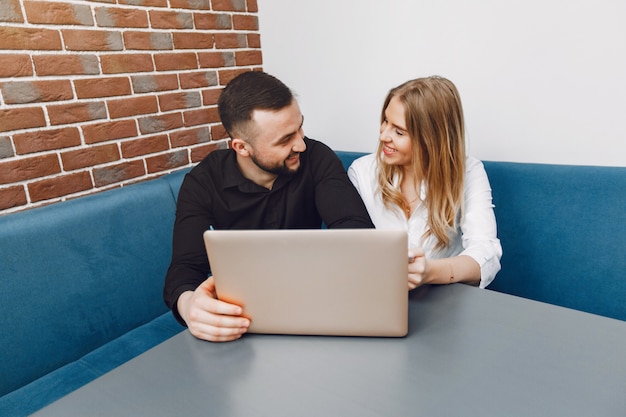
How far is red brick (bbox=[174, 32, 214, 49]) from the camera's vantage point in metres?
1.87

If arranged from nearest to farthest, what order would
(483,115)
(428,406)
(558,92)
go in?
(428,406) → (558,92) → (483,115)

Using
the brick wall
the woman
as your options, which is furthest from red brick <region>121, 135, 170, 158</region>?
the woman

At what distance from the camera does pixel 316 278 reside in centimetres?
73

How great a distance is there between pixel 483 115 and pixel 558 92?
262 mm

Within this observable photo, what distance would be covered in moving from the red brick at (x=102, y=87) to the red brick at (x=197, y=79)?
0.27 m

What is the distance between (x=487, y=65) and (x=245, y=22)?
4.10 ft

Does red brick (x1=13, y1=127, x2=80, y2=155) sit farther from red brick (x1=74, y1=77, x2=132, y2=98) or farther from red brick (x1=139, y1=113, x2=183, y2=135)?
red brick (x1=139, y1=113, x2=183, y2=135)

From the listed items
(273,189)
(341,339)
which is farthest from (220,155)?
(341,339)

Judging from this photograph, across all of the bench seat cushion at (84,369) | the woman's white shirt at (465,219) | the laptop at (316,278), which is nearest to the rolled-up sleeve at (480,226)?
the woman's white shirt at (465,219)

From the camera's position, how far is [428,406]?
0.60 m

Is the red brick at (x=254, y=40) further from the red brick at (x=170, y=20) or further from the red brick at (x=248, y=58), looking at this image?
the red brick at (x=170, y=20)

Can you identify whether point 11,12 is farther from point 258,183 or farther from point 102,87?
point 258,183

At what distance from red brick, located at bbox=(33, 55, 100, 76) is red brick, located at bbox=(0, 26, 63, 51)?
0.11 ft

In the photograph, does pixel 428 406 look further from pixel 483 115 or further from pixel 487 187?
pixel 483 115
